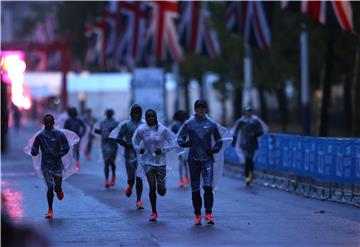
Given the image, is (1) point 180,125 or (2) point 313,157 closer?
(2) point 313,157

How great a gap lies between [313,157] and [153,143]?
557 centimetres

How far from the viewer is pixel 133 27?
1614 inches

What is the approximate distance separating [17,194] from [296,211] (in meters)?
5.71

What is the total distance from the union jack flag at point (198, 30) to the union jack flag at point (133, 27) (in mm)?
5802

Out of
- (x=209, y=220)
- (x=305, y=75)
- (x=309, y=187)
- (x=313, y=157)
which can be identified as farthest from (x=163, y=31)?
(x=209, y=220)

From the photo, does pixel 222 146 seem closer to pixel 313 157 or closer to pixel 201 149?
pixel 201 149

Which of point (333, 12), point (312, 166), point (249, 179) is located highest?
point (333, 12)

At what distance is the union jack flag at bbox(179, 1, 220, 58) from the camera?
33.8 m

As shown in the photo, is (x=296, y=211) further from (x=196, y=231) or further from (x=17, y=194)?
(x=17, y=194)

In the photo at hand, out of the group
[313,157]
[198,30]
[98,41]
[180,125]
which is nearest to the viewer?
[313,157]

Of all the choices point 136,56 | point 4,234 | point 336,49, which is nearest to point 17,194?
point 4,234

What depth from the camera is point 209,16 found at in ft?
119

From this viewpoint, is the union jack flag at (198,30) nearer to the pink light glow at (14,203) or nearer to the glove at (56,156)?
the pink light glow at (14,203)

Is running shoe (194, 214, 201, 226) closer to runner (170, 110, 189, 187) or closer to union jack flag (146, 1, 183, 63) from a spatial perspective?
runner (170, 110, 189, 187)
